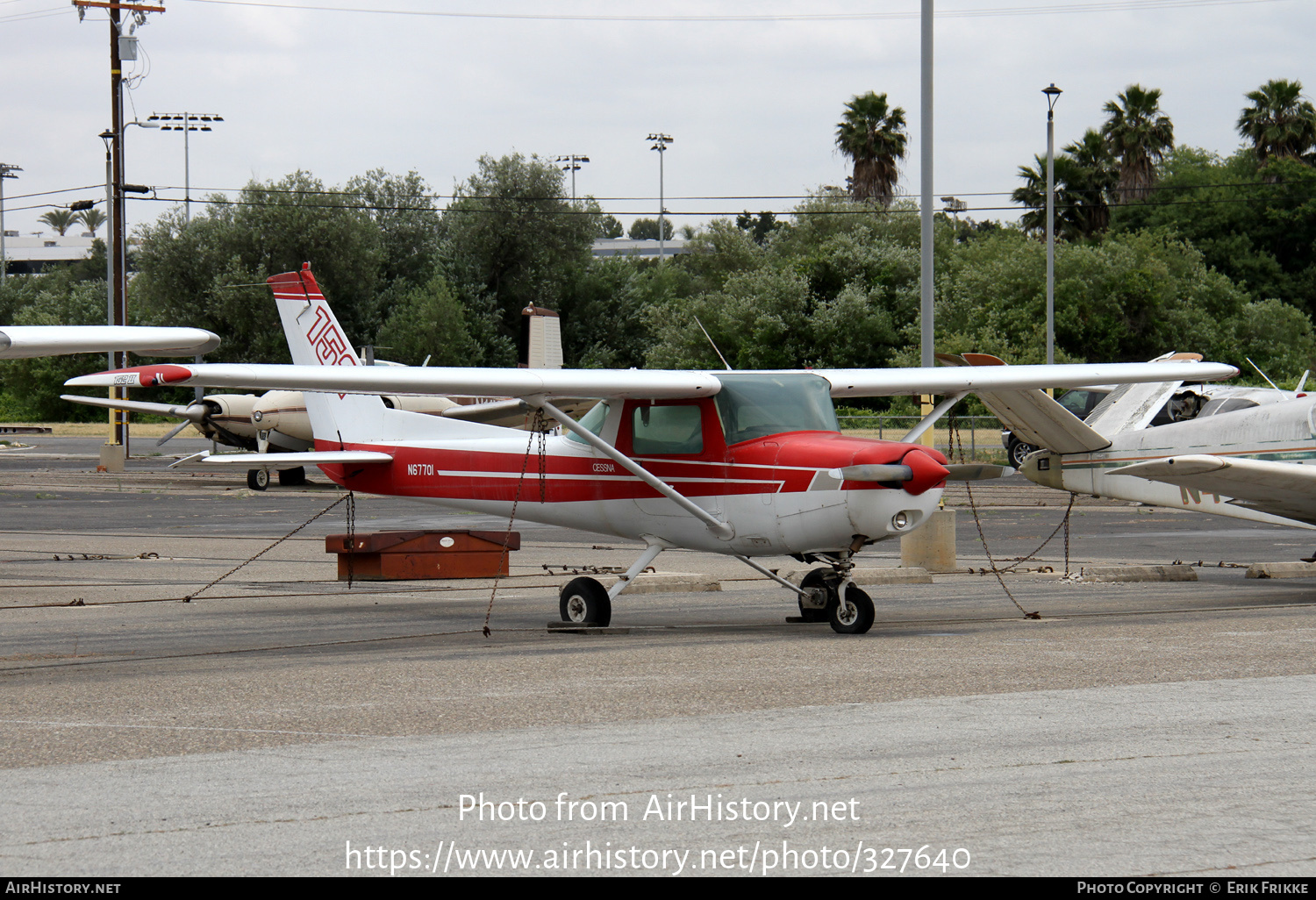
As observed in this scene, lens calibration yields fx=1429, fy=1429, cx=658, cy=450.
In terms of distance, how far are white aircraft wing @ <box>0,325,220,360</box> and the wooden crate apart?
6356 mm

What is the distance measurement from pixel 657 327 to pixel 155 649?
5499cm

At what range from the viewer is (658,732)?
24.7 ft

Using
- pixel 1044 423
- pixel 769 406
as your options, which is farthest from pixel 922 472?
pixel 1044 423

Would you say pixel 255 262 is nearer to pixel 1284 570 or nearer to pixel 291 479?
pixel 291 479

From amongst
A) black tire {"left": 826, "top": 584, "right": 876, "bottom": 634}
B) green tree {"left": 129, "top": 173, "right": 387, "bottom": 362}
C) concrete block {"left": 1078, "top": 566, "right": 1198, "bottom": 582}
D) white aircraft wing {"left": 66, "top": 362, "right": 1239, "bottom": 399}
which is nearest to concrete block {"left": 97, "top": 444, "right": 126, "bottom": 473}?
green tree {"left": 129, "top": 173, "right": 387, "bottom": 362}

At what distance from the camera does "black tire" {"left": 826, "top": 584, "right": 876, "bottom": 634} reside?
40.1 ft

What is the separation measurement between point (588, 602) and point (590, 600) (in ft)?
0.08

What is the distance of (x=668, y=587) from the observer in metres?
16.5

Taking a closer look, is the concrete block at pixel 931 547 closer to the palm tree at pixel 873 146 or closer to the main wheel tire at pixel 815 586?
the main wheel tire at pixel 815 586

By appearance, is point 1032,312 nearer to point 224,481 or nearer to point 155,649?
point 224,481

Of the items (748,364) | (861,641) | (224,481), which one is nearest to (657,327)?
(748,364)

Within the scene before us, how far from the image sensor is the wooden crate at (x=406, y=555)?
17047 millimetres

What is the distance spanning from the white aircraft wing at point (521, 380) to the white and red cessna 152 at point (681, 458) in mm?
18

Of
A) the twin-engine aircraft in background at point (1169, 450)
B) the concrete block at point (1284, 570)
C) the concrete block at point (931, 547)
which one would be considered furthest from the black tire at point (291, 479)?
the concrete block at point (1284, 570)
